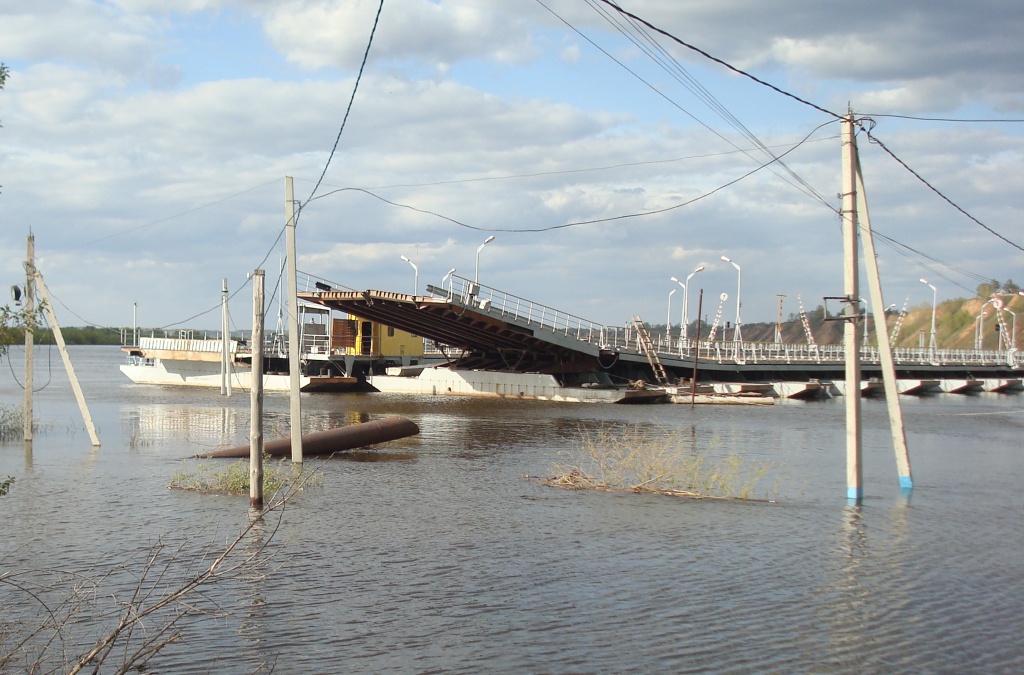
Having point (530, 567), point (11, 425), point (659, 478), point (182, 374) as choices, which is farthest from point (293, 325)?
point (182, 374)

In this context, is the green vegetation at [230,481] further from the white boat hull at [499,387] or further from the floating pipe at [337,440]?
the white boat hull at [499,387]

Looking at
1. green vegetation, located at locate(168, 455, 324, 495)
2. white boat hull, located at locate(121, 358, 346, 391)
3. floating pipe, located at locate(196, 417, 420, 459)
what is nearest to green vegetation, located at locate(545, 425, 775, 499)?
green vegetation, located at locate(168, 455, 324, 495)

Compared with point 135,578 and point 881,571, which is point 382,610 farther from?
point 881,571

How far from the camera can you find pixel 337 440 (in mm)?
19859

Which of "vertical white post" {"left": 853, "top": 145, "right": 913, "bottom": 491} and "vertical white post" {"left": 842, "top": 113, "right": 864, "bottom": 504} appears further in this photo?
"vertical white post" {"left": 853, "top": 145, "right": 913, "bottom": 491}

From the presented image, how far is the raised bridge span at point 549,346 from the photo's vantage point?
38156 mm

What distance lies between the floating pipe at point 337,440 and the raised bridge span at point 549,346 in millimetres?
15122

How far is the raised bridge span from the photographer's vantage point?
3816 cm

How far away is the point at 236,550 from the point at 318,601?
210cm

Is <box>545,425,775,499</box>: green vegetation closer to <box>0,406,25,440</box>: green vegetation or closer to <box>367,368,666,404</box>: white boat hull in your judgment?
<box>0,406,25,440</box>: green vegetation

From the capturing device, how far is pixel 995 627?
27.2 ft

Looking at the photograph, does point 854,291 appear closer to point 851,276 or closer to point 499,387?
point 851,276

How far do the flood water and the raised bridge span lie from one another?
713 inches

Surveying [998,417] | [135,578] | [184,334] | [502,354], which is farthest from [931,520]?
[184,334]
